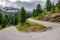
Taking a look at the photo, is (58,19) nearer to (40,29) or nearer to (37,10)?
(40,29)

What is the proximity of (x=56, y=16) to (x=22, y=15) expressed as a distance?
1361cm

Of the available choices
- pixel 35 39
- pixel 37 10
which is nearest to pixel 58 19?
pixel 35 39

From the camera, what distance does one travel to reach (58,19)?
54781 millimetres

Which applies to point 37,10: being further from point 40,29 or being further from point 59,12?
point 40,29

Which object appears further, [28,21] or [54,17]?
[28,21]

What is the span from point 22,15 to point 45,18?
29.3 ft

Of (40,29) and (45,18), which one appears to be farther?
(45,18)

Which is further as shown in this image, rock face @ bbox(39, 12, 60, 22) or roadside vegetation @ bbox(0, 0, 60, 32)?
rock face @ bbox(39, 12, 60, 22)

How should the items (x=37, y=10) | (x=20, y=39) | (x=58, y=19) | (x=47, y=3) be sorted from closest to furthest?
(x=20, y=39) < (x=58, y=19) < (x=47, y=3) < (x=37, y=10)

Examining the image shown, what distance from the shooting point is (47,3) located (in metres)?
91.4

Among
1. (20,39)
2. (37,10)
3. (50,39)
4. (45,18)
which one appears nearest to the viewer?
(50,39)

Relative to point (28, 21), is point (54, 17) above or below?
above

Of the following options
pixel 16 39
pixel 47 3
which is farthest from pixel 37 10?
pixel 16 39

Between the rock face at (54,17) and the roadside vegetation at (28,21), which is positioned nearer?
the roadside vegetation at (28,21)
